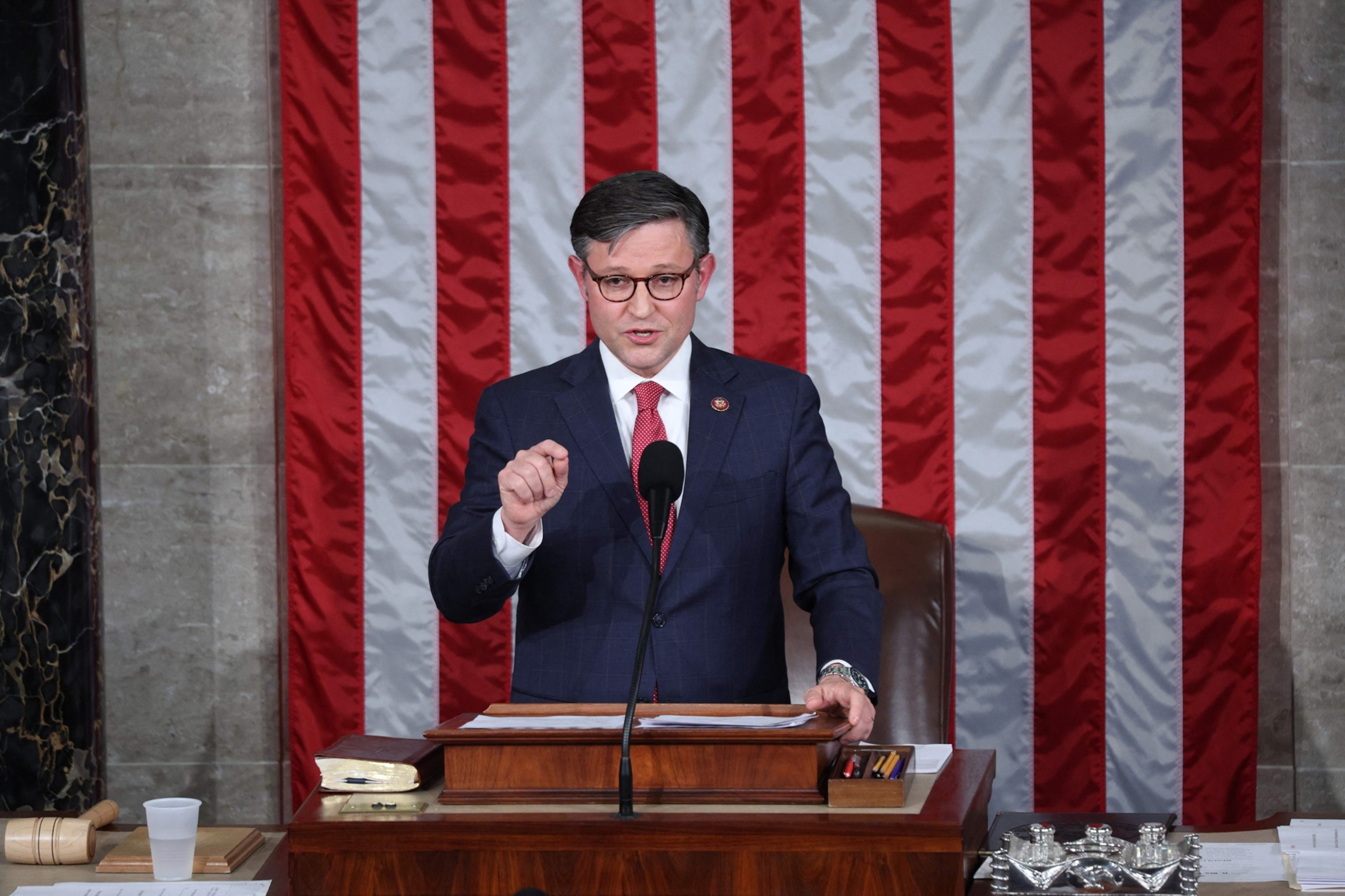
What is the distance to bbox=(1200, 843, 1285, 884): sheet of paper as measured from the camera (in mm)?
1676

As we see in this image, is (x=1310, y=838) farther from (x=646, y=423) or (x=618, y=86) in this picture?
(x=618, y=86)

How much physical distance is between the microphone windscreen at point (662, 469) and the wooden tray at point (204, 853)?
0.80 metres

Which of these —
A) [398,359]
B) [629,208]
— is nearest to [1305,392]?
[629,208]

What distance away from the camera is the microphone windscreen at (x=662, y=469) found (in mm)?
Result: 1510

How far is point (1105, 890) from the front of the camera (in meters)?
1.48

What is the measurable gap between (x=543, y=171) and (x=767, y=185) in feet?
1.78

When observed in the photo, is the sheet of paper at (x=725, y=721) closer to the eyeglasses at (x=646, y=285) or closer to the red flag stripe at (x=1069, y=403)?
the eyeglasses at (x=646, y=285)

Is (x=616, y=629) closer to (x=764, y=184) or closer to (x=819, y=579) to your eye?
(x=819, y=579)

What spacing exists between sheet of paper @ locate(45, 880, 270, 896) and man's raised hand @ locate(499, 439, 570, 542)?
59 centimetres

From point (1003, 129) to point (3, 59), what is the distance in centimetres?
237

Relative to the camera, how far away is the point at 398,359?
3.24 metres

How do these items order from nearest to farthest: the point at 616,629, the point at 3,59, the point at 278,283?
1. the point at 616,629
2. the point at 3,59
3. the point at 278,283

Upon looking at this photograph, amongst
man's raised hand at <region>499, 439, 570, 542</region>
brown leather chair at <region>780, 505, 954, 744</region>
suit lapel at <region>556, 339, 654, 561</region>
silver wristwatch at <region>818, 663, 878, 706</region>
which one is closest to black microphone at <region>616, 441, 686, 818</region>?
man's raised hand at <region>499, 439, 570, 542</region>

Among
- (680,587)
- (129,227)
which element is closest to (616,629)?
(680,587)
